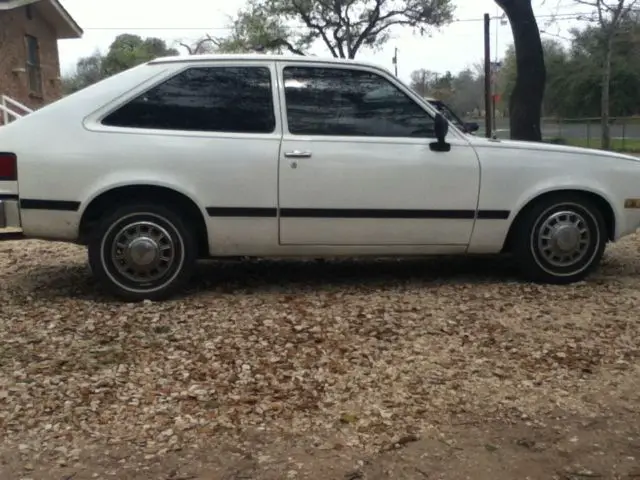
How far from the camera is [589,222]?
204 inches

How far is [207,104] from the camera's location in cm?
486

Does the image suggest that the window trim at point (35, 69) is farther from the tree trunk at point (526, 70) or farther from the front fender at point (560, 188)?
the front fender at point (560, 188)

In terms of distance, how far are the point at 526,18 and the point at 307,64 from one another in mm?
7158

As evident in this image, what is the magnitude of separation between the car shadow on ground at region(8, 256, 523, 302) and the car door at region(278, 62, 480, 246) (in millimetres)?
482

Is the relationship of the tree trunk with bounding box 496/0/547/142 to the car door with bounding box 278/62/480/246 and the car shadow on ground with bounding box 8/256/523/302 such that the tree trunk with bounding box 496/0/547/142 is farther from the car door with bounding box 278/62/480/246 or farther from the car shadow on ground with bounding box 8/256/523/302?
the car door with bounding box 278/62/480/246

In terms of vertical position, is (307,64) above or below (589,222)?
above

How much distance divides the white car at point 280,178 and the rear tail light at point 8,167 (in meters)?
0.01

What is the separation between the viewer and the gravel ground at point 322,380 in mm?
2834

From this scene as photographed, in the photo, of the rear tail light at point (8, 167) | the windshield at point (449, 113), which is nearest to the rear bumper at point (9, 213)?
the rear tail light at point (8, 167)

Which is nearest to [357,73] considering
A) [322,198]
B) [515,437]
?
[322,198]

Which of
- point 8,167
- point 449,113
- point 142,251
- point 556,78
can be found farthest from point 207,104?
point 556,78

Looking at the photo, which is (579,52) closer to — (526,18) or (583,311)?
(526,18)

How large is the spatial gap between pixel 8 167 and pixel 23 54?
1587 cm

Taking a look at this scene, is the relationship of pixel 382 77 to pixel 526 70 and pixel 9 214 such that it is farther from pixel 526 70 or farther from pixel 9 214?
pixel 526 70
